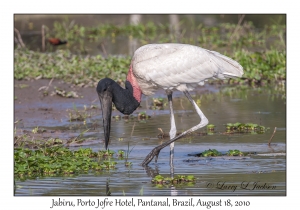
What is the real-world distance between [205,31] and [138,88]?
10784mm

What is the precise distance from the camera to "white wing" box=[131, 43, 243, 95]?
7.72 metres

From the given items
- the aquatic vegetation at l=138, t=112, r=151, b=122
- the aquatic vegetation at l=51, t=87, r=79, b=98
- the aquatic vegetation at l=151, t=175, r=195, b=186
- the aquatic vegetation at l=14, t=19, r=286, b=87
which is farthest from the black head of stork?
the aquatic vegetation at l=14, t=19, r=286, b=87

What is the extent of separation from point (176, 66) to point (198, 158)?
3.35ft

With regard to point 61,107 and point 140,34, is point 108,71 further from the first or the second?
point 140,34

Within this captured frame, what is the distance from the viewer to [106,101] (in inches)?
296

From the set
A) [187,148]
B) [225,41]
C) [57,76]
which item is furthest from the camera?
[225,41]

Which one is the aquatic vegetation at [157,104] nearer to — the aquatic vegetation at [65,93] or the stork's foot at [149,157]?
the aquatic vegetation at [65,93]

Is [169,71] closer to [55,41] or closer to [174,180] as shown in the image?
[174,180]

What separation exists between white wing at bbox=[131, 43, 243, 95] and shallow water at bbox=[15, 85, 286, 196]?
79cm

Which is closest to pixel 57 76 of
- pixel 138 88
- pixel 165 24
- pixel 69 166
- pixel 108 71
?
pixel 108 71

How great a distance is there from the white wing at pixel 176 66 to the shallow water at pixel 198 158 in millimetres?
790

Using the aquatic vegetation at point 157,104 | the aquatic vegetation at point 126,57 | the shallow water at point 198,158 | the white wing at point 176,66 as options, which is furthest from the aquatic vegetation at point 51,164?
the aquatic vegetation at point 126,57

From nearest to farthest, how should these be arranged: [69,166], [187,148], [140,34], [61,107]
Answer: [69,166], [187,148], [61,107], [140,34]

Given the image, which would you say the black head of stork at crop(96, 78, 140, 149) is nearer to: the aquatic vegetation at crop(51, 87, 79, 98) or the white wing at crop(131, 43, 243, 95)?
the white wing at crop(131, 43, 243, 95)
